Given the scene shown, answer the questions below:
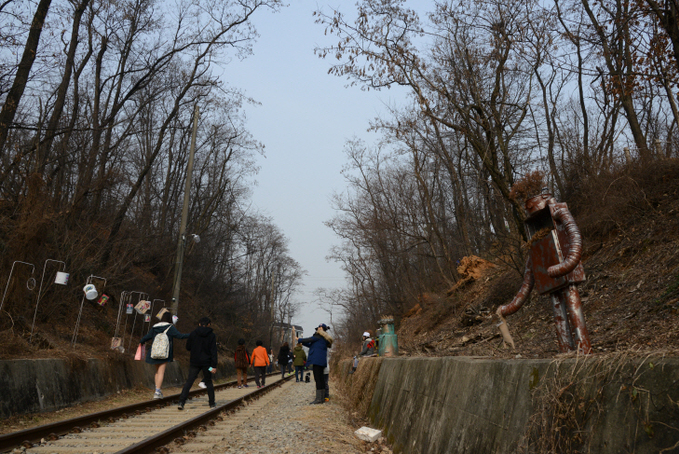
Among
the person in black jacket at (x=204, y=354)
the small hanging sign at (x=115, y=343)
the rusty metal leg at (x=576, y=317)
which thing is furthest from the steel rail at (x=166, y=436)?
the small hanging sign at (x=115, y=343)

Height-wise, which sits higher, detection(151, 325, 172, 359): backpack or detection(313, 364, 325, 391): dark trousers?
detection(151, 325, 172, 359): backpack

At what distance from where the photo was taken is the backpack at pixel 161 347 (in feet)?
37.9

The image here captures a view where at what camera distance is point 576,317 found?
4.11m

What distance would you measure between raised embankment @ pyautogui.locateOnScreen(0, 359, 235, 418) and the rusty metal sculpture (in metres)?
8.54

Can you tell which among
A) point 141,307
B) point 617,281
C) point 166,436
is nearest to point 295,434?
point 166,436

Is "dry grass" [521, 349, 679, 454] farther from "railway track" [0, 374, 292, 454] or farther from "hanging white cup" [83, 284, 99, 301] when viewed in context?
"hanging white cup" [83, 284, 99, 301]

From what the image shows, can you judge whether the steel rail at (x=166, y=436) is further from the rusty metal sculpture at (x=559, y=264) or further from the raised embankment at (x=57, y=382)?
the rusty metal sculpture at (x=559, y=264)

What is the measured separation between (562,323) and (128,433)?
6480mm

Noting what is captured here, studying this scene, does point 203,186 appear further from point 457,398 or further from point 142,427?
point 457,398

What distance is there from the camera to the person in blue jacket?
1202 centimetres

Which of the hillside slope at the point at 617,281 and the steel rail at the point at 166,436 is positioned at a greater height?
the hillside slope at the point at 617,281

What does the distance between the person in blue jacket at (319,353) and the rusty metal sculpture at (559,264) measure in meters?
7.82

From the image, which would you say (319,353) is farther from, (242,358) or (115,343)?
(242,358)

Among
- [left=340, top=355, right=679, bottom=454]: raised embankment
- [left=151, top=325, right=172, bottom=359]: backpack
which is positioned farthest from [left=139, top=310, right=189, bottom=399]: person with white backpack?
[left=340, top=355, right=679, bottom=454]: raised embankment
